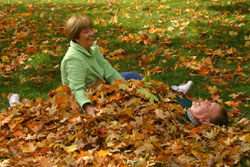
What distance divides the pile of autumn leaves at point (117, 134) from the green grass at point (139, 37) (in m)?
1.13

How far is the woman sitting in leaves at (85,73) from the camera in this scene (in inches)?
146

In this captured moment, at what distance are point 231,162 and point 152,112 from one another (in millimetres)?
1005

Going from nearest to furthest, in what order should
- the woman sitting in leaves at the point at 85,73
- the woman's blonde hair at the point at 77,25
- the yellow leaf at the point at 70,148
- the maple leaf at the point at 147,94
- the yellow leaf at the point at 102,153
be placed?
1. the yellow leaf at the point at 102,153
2. the yellow leaf at the point at 70,148
3. the maple leaf at the point at 147,94
4. the woman sitting in leaves at the point at 85,73
5. the woman's blonde hair at the point at 77,25

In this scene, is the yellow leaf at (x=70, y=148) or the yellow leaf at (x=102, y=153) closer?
the yellow leaf at (x=102, y=153)

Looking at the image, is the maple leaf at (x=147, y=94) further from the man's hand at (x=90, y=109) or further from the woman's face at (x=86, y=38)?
the woman's face at (x=86, y=38)

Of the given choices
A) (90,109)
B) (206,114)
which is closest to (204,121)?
(206,114)

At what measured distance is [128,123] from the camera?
11.0ft

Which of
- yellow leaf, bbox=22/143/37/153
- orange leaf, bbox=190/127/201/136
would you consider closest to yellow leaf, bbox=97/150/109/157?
yellow leaf, bbox=22/143/37/153

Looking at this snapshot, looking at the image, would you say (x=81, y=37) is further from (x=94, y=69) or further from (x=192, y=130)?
(x=192, y=130)

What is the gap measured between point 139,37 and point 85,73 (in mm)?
3079

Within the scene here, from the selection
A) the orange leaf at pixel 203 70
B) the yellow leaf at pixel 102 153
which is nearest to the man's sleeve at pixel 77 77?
the yellow leaf at pixel 102 153

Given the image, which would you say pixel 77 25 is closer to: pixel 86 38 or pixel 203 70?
pixel 86 38

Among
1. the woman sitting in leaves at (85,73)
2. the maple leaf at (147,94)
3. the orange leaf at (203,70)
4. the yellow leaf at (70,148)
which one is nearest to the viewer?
the yellow leaf at (70,148)

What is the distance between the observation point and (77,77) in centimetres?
374
